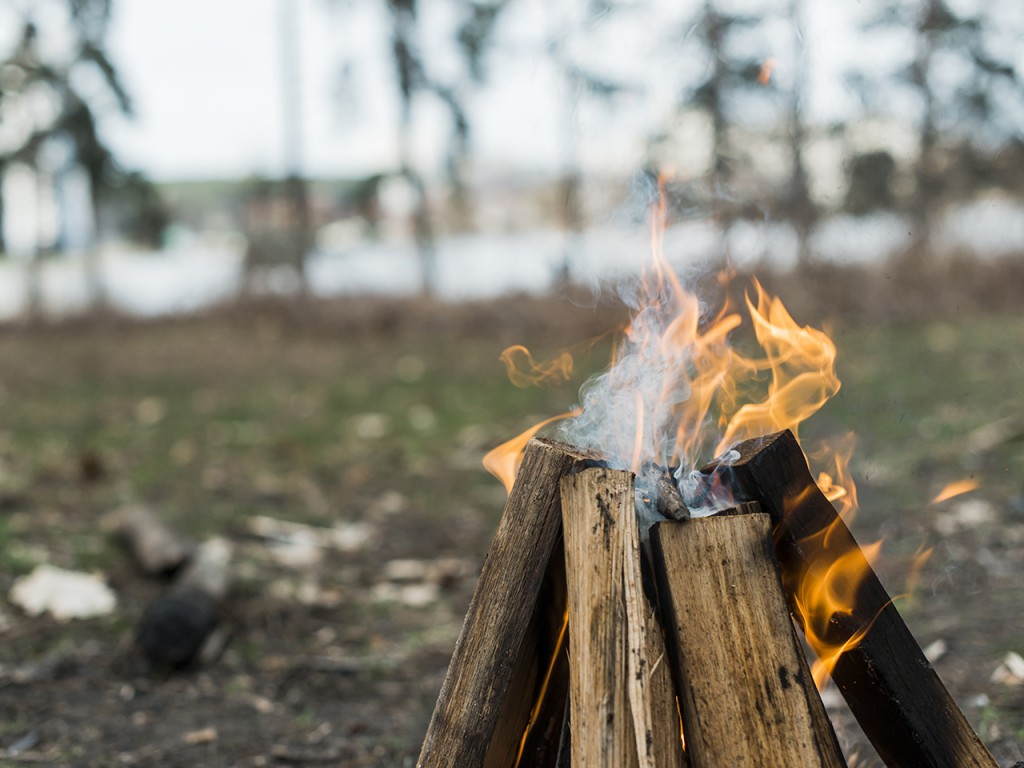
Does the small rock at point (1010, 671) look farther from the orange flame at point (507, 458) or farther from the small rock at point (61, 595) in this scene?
the small rock at point (61, 595)

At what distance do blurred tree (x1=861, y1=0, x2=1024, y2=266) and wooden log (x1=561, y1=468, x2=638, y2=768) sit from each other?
8.32 m

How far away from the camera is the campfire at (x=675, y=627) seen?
1.66m

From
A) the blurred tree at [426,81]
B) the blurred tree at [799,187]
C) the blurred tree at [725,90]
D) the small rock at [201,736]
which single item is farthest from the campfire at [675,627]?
the blurred tree at [426,81]

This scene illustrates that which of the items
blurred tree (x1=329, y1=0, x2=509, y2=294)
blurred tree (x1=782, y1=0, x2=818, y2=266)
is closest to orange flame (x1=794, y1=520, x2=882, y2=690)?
blurred tree (x1=782, y1=0, x2=818, y2=266)

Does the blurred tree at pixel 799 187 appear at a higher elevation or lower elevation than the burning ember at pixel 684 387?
higher

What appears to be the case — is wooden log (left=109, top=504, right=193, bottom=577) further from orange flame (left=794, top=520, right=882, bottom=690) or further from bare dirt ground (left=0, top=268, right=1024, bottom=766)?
orange flame (left=794, top=520, right=882, bottom=690)

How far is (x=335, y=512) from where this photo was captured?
17.4 feet

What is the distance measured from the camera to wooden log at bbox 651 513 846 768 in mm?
1645

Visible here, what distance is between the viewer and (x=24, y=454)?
6.28m

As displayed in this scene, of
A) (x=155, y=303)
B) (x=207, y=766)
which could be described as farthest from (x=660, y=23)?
(x=155, y=303)

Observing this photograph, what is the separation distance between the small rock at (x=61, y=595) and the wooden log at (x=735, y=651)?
9.53ft

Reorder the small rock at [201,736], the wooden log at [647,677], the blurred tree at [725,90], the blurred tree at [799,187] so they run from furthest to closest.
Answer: the blurred tree at [725,90], the blurred tree at [799,187], the small rock at [201,736], the wooden log at [647,677]

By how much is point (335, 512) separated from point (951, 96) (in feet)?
33.9

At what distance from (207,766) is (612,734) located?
152 cm
